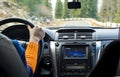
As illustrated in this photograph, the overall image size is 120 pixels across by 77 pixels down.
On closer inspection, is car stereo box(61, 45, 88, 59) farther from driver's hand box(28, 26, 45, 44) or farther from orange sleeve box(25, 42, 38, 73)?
orange sleeve box(25, 42, 38, 73)

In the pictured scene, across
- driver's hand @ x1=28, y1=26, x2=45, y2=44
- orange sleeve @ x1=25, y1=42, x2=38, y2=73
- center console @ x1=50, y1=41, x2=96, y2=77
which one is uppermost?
driver's hand @ x1=28, y1=26, x2=45, y2=44

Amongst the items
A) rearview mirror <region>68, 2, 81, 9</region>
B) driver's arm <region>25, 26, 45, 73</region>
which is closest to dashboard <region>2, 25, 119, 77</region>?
rearview mirror <region>68, 2, 81, 9</region>

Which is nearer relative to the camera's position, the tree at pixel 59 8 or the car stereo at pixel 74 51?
the car stereo at pixel 74 51

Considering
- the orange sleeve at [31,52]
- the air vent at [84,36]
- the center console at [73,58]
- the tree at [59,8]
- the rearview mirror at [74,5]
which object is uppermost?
the rearview mirror at [74,5]

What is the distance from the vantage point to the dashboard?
612cm

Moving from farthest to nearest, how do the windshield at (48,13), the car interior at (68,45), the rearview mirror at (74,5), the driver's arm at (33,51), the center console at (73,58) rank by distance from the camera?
the windshield at (48,13), the center console at (73,58), the car interior at (68,45), the rearview mirror at (74,5), the driver's arm at (33,51)

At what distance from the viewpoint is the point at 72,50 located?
6441mm

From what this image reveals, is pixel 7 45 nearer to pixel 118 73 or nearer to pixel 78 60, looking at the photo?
pixel 118 73

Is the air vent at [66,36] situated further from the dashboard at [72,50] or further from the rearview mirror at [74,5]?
the rearview mirror at [74,5]

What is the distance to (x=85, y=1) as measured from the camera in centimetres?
824

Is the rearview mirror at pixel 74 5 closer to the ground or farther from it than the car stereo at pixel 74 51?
farther from it

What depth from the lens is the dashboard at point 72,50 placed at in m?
6.12

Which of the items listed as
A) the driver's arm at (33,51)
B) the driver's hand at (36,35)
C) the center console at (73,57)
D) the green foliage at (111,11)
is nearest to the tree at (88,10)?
the green foliage at (111,11)

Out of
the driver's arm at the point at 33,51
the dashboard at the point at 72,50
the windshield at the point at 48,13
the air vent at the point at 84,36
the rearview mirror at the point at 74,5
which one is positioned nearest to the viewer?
the driver's arm at the point at 33,51
